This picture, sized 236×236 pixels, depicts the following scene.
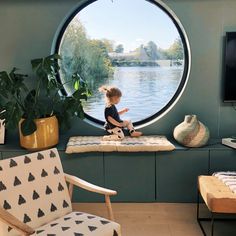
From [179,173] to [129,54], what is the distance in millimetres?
1319

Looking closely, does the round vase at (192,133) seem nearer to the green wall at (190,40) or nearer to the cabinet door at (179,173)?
the cabinet door at (179,173)

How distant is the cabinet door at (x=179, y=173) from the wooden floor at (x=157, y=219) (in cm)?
9

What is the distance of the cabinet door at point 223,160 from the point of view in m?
2.69

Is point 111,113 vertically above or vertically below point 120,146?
above

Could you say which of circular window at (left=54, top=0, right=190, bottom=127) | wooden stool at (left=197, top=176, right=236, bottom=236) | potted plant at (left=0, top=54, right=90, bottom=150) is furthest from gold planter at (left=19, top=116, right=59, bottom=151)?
wooden stool at (left=197, top=176, right=236, bottom=236)

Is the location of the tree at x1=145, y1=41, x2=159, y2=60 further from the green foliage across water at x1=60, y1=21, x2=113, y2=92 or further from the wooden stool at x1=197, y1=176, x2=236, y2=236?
the wooden stool at x1=197, y1=176, x2=236, y2=236

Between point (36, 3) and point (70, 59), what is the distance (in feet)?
2.06

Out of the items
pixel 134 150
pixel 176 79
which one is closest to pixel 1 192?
pixel 134 150

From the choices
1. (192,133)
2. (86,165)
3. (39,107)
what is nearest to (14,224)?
(86,165)

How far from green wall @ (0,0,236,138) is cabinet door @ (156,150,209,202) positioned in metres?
0.43

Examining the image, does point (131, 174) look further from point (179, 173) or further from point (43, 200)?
point (43, 200)

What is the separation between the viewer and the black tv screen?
2.80 meters

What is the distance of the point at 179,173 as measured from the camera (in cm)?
274

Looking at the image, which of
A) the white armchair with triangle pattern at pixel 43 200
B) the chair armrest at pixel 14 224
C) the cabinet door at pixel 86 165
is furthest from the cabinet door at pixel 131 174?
the chair armrest at pixel 14 224
